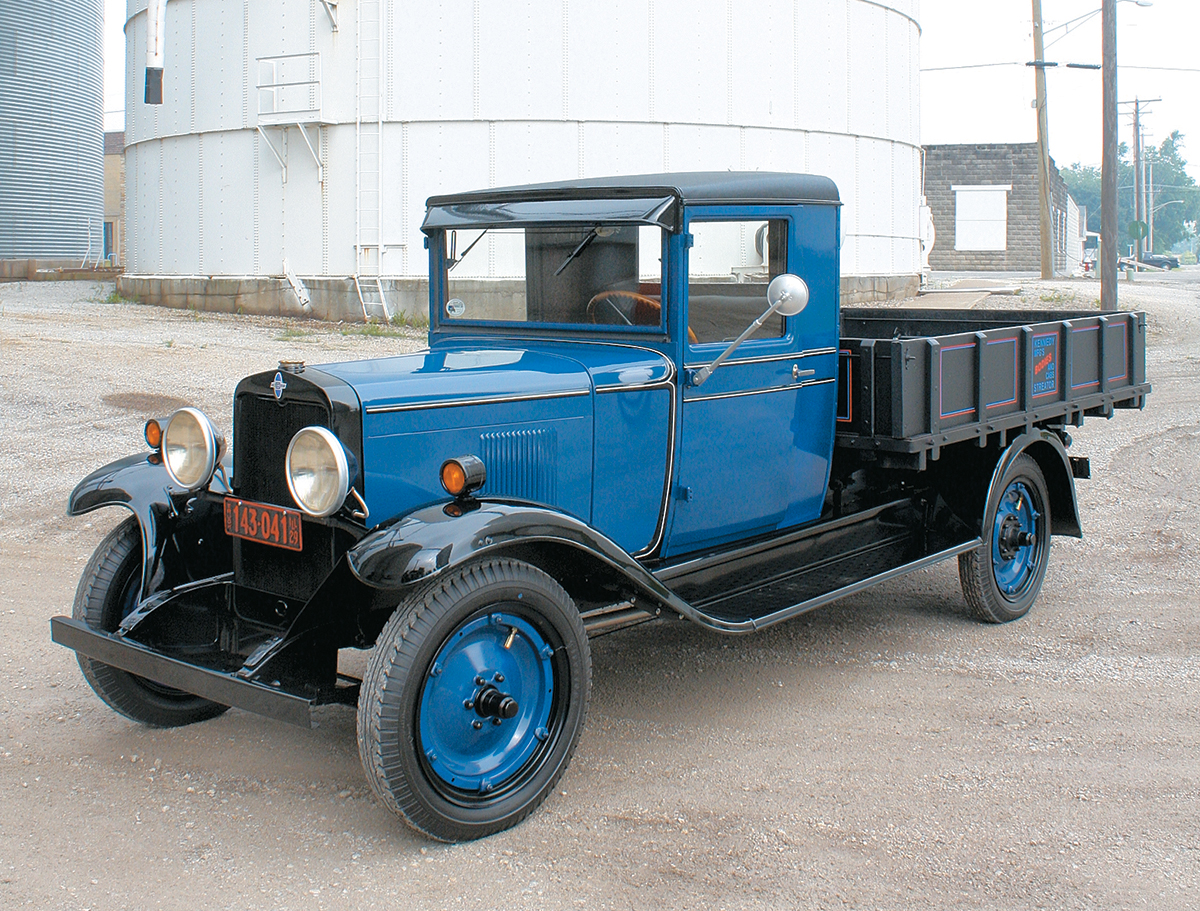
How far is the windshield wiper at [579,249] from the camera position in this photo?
176 inches

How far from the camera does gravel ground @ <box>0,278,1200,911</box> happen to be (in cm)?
319

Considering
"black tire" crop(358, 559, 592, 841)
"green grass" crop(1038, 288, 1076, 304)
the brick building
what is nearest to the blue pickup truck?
"black tire" crop(358, 559, 592, 841)

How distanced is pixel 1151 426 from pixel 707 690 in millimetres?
7772

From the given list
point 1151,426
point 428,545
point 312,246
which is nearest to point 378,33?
point 312,246

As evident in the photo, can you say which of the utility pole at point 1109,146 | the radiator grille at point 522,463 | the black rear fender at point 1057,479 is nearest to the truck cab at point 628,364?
the radiator grille at point 522,463

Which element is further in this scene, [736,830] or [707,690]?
[707,690]

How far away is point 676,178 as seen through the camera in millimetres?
4547

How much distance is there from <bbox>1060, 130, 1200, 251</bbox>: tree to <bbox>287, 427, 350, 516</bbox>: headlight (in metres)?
106

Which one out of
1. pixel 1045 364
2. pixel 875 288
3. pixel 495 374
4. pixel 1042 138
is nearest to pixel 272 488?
pixel 495 374

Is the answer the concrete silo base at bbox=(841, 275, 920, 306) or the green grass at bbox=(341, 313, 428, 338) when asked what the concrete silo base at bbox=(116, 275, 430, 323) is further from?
the concrete silo base at bbox=(841, 275, 920, 306)

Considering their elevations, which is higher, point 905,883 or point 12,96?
point 12,96

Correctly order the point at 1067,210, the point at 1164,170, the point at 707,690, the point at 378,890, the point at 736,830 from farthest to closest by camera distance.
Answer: the point at 1164,170 < the point at 1067,210 < the point at 707,690 < the point at 736,830 < the point at 378,890

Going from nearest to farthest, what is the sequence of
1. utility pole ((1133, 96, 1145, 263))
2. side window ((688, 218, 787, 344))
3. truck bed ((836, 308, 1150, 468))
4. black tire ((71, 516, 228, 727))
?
1. black tire ((71, 516, 228, 727))
2. side window ((688, 218, 787, 344))
3. truck bed ((836, 308, 1150, 468))
4. utility pole ((1133, 96, 1145, 263))

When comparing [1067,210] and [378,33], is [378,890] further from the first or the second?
[1067,210]
